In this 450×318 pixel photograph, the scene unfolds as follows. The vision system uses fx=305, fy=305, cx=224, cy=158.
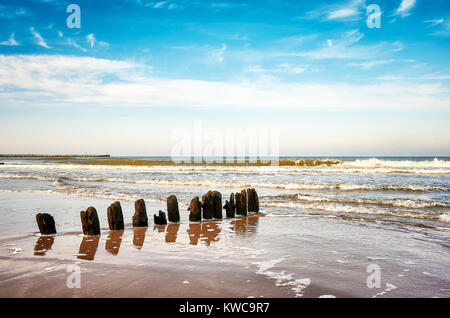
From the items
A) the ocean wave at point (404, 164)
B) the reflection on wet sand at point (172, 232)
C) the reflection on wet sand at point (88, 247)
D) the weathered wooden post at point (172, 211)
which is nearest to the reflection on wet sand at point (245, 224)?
the reflection on wet sand at point (172, 232)

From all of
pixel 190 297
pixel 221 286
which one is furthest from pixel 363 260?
pixel 190 297

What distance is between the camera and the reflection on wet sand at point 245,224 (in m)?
9.16

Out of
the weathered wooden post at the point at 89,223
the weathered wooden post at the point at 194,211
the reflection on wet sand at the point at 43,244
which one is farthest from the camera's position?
the weathered wooden post at the point at 194,211

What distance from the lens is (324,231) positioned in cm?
894

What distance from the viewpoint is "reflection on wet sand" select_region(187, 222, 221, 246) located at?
7.92 meters

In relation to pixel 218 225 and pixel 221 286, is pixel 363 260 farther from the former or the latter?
pixel 218 225

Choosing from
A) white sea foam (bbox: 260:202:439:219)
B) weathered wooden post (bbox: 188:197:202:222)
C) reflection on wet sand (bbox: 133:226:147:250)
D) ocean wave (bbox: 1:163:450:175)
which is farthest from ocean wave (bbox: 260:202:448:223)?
ocean wave (bbox: 1:163:450:175)

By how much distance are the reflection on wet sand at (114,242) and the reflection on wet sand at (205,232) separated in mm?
1794

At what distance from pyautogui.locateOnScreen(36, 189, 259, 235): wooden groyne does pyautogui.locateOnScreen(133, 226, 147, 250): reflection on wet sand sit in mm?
312

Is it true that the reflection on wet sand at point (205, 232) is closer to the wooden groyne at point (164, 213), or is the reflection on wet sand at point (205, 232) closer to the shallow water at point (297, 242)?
the shallow water at point (297, 242)

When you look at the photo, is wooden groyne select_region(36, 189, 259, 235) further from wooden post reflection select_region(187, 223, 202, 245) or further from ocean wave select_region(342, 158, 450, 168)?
ocean wave select_region(342, 158, 450, 168)

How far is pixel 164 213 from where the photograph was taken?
10.1 m

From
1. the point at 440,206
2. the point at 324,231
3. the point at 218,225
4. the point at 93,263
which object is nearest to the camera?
the point at 93,263
